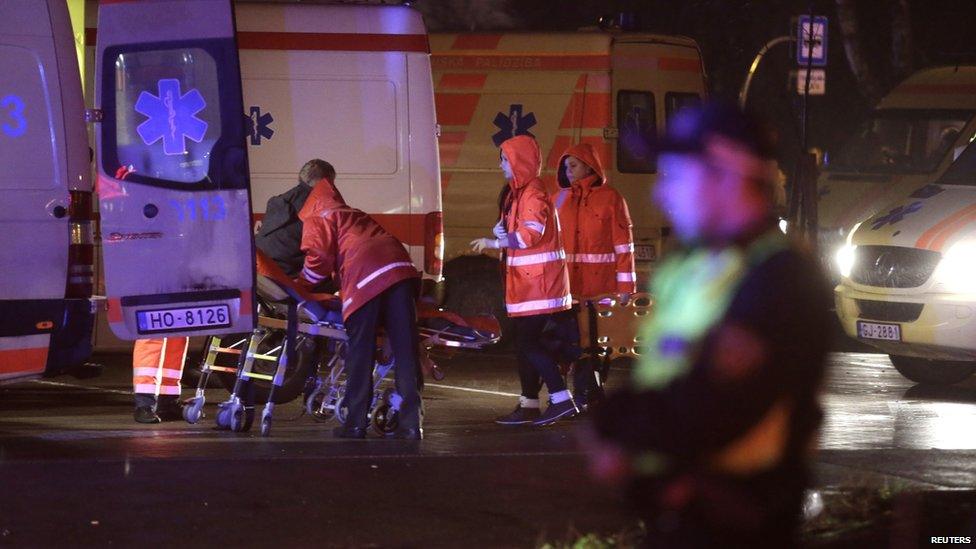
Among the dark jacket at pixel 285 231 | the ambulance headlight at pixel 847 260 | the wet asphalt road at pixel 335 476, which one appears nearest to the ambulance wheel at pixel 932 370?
the ambulance headlight at pixel 847 260

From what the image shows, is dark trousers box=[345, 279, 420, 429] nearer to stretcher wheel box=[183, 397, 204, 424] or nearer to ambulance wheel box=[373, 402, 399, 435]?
ambulance wheel box=[373, 402, 399, 435]

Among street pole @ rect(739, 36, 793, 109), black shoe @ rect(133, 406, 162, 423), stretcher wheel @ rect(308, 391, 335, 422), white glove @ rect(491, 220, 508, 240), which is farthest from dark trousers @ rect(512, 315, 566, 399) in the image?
street pole @ rect(739, 36, 793, 109)

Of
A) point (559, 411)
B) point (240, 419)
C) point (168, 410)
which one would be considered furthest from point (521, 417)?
point (168, 410)

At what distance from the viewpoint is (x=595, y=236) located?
10508 mm

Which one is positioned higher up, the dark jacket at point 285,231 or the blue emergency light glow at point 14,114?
the blue emergency light glow at point 14,114

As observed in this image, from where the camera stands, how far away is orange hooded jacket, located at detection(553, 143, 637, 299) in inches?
414

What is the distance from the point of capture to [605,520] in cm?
650

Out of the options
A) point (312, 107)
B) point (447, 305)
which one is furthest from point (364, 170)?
point (447, 305)

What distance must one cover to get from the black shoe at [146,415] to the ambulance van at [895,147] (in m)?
8.92

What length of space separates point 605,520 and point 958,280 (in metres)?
5.50

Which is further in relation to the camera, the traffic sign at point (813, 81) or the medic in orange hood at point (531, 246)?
the traffic sign at point (813, 81)

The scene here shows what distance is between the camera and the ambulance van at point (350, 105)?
11977 mm

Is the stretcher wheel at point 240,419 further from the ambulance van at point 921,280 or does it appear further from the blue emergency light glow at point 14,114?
the ambulance van at point 921,280

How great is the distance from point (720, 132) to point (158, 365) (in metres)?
7.11
